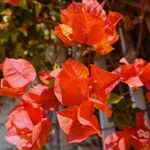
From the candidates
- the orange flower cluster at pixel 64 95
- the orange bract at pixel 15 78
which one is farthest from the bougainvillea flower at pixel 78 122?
the orange bract at pixel 15 78

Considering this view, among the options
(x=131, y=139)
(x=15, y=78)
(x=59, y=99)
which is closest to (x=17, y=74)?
(x=15, y=78)

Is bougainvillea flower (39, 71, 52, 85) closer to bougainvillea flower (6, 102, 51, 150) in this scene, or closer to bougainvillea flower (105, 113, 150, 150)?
bougainvillea flower (6, 102, 51, 150)

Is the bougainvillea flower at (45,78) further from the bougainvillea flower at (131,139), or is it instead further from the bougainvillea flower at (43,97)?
the bougainvillea flower at (131,139)

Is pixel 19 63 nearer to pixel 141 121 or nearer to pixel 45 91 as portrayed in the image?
pixel 45 91

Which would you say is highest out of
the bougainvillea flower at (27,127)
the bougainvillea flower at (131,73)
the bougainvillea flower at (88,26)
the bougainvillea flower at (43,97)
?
the bougainvillea flower at (88,26)

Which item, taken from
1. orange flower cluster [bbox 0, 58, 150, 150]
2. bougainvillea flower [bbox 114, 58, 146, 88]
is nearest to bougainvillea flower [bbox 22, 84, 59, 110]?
orange flower cluster [bbox 0, 58, 150, 150]

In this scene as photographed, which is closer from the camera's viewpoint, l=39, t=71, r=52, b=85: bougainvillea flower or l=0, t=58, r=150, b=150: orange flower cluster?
l=0, t=58, r=150, b=150: orange flower cluster

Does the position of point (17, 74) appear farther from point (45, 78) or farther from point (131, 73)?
point (131, 73)

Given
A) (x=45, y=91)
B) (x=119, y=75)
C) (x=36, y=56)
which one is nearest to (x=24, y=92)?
(x=45, y=91)
